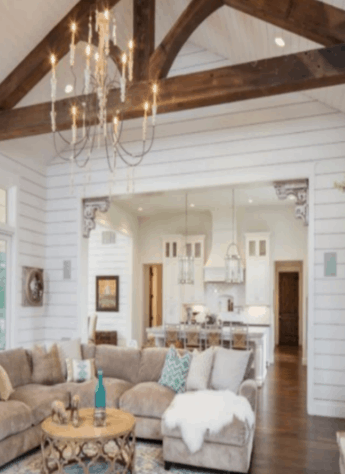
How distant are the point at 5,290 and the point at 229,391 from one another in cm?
374

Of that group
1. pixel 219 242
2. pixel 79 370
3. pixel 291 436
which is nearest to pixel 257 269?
pixel 219 242

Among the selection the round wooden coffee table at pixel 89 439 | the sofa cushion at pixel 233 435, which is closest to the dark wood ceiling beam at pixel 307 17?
the sofa cushion at pixel 233 435

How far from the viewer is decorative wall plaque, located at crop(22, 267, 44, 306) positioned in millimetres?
6770

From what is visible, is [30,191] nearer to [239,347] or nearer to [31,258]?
[31,258]

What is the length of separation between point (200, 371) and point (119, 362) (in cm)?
119

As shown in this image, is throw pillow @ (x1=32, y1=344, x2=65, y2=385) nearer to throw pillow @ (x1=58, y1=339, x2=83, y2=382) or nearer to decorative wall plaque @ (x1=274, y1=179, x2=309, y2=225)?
throw pillow @ (x1=58, y1=339, x2=83, y2=382)

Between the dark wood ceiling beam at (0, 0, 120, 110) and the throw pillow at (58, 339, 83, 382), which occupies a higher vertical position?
the dark wood ceiling beam at (0, 0, 120, 110)

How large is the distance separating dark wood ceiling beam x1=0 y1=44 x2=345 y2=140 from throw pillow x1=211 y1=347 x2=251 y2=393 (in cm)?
268

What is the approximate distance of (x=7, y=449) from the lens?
3.82 metres

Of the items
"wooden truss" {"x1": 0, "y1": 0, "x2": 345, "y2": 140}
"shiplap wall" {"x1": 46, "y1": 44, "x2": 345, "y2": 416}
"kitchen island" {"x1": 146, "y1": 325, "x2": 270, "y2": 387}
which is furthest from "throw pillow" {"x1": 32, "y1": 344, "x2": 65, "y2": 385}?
"wooden truss" {"x1": 0, "y1": 0, "x2": 345, "y2": 140}

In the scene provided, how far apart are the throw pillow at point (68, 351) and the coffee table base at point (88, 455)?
4.09ft

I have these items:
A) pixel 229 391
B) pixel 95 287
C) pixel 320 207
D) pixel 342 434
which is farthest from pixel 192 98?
pixel 95 287

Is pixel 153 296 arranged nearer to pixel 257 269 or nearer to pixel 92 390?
pixel 257 269

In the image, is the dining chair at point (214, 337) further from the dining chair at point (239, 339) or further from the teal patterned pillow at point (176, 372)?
the teal patterned pillow at point (176, 372)
